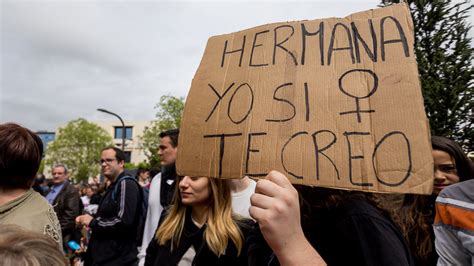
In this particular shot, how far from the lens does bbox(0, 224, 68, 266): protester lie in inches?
42.5

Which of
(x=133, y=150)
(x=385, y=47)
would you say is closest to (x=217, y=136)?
(x=385, y=47)

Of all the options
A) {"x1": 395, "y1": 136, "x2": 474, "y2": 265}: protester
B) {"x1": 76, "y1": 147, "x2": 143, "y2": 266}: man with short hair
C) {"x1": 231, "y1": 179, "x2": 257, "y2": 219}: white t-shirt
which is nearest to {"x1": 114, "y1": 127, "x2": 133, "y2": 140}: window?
{"x1": 76, "y1": 147, "x2": 143, "y2": 266}: man with short hair

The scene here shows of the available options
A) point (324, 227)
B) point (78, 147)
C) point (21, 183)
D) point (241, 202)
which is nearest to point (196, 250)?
→ point (241, 202)

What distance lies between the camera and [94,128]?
181 ft

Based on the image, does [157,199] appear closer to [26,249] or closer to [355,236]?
[26,249]

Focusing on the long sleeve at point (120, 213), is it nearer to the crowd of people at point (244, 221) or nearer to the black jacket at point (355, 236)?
the crowd of people at point (244, 221)

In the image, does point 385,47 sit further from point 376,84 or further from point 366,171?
point 366,171

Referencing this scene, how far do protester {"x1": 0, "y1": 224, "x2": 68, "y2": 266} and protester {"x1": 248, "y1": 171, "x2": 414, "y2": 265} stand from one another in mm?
617

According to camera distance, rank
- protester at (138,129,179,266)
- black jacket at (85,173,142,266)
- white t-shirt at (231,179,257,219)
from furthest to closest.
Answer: black jacket at (85,173,142,266) → protester at (138,129,179,266) → white t-shirt at (231,179,257,219)

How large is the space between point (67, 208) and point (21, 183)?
3716mm

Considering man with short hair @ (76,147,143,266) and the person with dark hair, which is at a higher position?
the person with dark hair

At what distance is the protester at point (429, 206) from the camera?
2354 mm

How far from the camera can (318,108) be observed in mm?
1230

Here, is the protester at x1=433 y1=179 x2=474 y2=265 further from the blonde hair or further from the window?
the window
